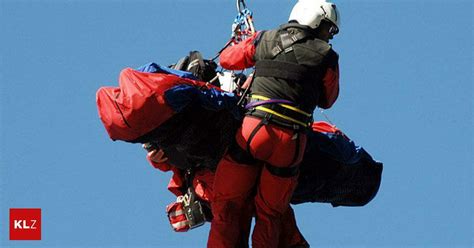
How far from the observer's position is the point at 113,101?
1280 cm

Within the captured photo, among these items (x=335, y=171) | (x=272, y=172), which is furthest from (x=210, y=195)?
(x=335, y=171)

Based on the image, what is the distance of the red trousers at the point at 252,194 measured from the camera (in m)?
13.2

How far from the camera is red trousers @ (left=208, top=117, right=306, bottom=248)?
13.2 m

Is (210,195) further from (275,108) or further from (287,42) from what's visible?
(287,42)

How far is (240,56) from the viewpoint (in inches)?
523

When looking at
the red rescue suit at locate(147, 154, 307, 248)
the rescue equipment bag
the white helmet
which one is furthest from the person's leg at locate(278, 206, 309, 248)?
the white helmet

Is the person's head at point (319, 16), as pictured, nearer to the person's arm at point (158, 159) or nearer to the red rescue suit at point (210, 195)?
the red rescue suit at point (210, 195)

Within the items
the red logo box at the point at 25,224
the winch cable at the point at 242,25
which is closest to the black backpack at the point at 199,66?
the winch cable at the point at 242,25

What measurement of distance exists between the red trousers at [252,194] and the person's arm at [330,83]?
48 cm

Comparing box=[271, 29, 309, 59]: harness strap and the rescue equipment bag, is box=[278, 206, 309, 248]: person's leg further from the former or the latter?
box=[271, 29, 309, 59]: harness strap

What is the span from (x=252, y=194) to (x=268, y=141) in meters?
0.99

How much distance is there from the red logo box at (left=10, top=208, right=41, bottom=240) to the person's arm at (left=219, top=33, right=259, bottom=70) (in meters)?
5.16

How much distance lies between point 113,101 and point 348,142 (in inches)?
131

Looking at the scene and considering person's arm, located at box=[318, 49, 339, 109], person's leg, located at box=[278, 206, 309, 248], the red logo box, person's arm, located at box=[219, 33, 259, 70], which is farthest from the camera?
the red logo box
